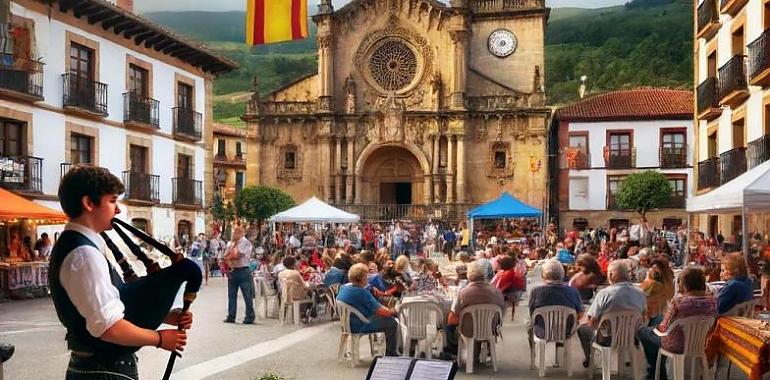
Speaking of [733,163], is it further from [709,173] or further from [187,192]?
[187,192]

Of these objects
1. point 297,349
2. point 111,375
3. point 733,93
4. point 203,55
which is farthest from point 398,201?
point 111,375

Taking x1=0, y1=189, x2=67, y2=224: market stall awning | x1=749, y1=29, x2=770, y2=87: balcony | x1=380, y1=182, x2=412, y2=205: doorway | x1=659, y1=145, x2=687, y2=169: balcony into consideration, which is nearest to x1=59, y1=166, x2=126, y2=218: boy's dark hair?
x1=0, y1=189, x2=67, y2=224: market stall awning

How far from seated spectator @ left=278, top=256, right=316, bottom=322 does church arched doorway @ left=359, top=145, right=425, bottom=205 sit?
29.3 m

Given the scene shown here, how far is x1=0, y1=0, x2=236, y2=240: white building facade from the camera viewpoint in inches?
746

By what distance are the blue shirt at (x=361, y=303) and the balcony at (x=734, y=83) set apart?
Result: 44.9 feet

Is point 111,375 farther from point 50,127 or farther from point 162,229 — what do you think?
point 162,229

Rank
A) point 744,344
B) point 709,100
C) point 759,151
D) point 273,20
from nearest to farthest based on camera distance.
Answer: point 744,344
point 273,20
point 759,151
point 709,100

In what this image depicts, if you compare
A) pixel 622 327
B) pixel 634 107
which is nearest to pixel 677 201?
pixel 634 107

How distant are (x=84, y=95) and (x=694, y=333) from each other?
58.6ft

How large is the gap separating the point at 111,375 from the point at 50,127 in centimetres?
1845

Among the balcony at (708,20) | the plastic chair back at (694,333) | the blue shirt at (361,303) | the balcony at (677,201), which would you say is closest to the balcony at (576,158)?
the balcony at (677,201)

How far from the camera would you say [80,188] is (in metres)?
3.10

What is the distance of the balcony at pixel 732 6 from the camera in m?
19.2

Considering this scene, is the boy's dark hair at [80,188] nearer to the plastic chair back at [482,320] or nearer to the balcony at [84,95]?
the plastic chair back at [482,320]
